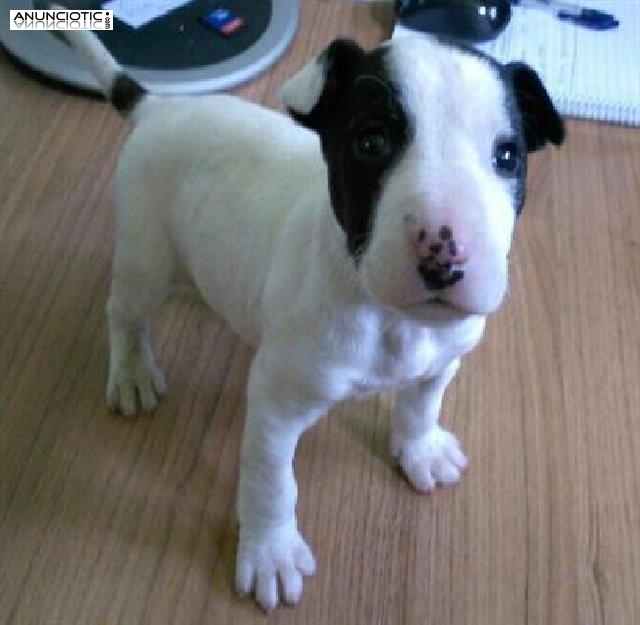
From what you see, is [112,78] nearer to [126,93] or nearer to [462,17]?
[126,93]

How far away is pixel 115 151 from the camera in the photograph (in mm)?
1600

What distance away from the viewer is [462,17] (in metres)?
1.67

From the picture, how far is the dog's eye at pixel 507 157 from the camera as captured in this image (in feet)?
2.55

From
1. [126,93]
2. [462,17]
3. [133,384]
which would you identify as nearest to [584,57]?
[462,17]

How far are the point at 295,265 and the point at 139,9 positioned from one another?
1004 millimetres

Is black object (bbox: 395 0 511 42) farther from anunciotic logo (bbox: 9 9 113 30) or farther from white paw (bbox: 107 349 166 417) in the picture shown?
white paw (bbox: 107 349 166 417)

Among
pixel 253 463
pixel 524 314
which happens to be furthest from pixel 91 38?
pixel 524 314

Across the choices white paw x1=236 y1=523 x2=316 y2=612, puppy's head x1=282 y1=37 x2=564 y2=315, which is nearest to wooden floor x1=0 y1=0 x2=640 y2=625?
white paw x1=236 y1=523 x2=316 y2=612

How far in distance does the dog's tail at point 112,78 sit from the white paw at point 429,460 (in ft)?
1.77

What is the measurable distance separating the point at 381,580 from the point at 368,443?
0.20 metres

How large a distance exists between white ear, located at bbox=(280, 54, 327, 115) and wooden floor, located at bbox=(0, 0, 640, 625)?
57cm

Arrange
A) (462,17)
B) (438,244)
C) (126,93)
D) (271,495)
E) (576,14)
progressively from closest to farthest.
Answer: (438,244), (271,495), (126,93), (462,17), (576,14)

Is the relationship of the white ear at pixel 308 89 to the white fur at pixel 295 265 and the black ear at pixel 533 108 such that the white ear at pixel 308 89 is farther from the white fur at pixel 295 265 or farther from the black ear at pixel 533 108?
the black ear at pixel 533 108

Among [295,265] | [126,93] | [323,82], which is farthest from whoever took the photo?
[126,93]
